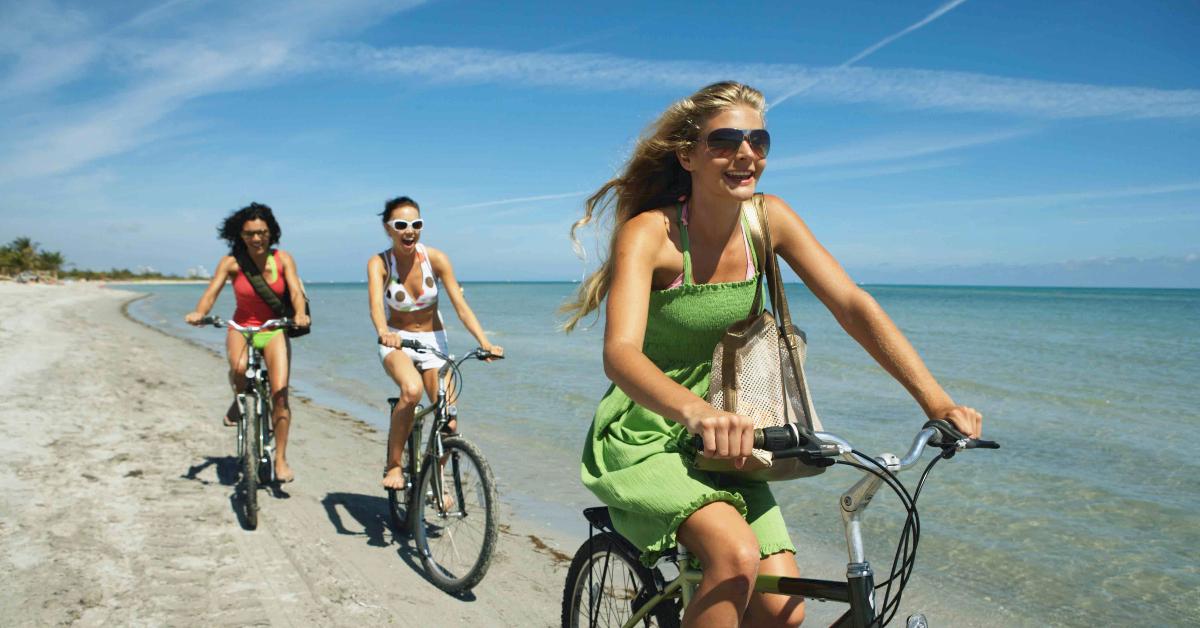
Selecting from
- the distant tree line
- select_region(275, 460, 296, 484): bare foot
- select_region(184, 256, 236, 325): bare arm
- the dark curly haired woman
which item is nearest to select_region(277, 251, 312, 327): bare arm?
the dark curly haired woman

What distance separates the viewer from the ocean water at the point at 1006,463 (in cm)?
525

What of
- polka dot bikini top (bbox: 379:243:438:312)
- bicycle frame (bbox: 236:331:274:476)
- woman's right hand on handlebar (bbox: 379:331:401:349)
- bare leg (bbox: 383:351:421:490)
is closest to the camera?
woman's right hand on handlebar (bbox: 379:331:401:349)

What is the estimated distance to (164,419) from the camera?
30.0ft

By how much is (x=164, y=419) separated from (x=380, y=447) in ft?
8.68

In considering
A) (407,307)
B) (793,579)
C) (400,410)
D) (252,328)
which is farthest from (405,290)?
(793,579)

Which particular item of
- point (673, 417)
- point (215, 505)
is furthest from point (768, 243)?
point (215, 505)

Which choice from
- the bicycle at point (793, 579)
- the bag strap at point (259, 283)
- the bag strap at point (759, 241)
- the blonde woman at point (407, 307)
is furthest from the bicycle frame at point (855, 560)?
the bag strap at point (259, 283)

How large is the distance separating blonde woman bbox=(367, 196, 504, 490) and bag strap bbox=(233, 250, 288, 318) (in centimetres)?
131

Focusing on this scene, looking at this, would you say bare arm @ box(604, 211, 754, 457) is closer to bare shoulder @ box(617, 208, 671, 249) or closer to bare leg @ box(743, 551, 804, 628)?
bare shoulder @ box(617, 208, 671, 249)

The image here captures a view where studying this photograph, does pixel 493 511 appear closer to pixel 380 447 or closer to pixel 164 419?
pixel 380 447

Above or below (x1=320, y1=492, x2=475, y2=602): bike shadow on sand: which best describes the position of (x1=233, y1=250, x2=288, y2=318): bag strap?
above

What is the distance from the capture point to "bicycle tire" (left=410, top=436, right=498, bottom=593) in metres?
4.40

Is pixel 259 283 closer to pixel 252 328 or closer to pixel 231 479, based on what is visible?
pixel 252 328

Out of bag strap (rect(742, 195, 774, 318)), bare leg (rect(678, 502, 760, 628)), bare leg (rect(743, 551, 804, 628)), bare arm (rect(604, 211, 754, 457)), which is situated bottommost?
bare leg (rect(743, 551, 804, 628))
